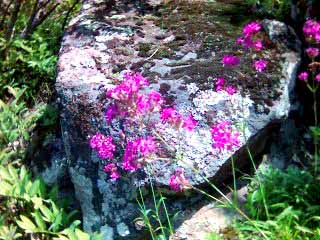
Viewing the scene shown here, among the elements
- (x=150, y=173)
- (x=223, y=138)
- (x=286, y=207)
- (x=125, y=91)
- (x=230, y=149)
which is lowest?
(x=286, y=207)

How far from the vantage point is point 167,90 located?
3.34 m

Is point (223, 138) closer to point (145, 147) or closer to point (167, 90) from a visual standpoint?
point (145, 147)

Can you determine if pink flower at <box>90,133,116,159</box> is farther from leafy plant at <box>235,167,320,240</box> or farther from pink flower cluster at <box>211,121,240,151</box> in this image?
leafy plant at <box>235,167,320,240</box>

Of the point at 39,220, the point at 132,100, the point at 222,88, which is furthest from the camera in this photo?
the point at 39,220

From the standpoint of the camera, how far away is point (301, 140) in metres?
3.52

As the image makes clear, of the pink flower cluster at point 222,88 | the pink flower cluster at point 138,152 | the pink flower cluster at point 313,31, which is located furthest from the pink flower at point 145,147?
the pink flower cluster at point 313,31

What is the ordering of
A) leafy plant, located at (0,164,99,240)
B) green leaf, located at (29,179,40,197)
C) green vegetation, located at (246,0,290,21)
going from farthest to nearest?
green vegetation, located at (246,0,290,21) → green leaf, located at (29,179,40,197) → leafy plant, located at (0,164,99,240)

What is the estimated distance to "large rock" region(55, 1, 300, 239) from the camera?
3195 millimetres

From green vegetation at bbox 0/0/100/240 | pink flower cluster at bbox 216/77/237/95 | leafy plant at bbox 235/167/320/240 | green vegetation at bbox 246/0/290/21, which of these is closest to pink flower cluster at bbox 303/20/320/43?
pink flower cluster at bbox 216/77/237/95

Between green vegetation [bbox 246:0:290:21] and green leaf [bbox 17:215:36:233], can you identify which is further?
green vegetation [bbox 246:0:290:21]

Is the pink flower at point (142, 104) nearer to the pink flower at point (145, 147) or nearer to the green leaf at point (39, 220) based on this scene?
the pink flower at point (145, 147)

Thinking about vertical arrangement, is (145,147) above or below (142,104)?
below

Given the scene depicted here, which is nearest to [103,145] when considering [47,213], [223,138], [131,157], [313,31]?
[131,157]

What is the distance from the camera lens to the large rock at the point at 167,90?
3195 mm
